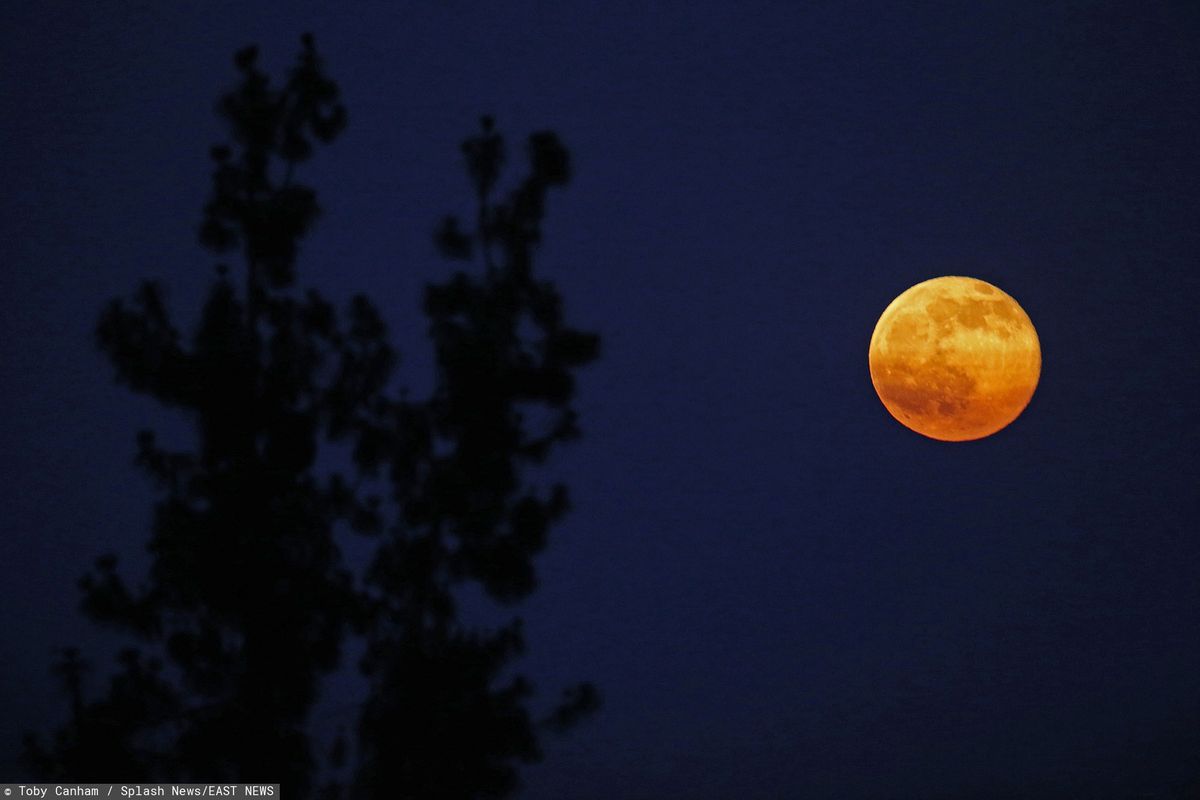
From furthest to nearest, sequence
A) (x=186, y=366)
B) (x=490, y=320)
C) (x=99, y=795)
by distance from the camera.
A: (x=490, y=320) → (x=186, y=366) → (x=99, y=795)

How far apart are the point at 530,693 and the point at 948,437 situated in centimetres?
587

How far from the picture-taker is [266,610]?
15.7 meters

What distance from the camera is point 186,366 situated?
15.9 metres

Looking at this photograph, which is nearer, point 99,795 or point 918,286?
point 99,795

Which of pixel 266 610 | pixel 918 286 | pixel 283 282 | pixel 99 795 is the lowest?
pixel 99 795

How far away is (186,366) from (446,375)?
307cm

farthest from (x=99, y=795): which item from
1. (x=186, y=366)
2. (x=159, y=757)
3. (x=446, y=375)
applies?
(x=446, y=375)

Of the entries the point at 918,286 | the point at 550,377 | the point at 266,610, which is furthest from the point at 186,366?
the point at 918,286

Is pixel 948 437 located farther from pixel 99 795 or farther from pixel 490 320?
pixel 99 795

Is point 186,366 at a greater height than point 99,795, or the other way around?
point 186,366

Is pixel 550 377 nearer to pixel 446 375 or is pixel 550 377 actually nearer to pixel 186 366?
pixel 446 375

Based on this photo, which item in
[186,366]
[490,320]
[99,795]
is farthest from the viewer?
[490,320]

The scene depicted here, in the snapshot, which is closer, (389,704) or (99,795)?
(99,795)

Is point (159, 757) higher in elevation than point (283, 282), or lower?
lower
